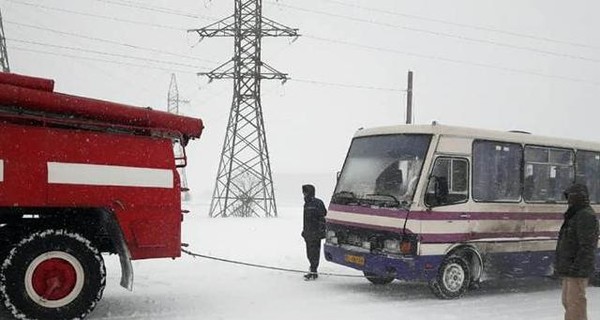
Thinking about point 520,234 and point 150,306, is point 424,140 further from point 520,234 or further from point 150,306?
point 150,306

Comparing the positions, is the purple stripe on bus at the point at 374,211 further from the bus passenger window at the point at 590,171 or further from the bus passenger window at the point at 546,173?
the bus passenger window at the point at 590,171

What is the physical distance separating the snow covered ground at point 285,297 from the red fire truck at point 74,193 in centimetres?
93

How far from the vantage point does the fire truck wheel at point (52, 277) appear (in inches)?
275

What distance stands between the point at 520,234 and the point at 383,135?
3.07 m

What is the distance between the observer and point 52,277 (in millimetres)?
7254

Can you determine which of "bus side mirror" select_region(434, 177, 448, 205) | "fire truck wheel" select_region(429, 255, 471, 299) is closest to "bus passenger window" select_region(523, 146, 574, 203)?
"fire truck wheel" select_region(429, 255, 471, 299)

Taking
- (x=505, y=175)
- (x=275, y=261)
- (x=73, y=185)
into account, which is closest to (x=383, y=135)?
(x=505, y=175)

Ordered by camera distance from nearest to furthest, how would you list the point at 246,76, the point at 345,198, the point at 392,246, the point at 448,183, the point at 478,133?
the point at 392,246, the point at 448,183, the point at 478,133, the point at 345,198, the point at 246,76

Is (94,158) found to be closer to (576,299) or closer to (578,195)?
(578,195)

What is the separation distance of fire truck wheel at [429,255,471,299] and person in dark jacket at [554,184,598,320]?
7.85 feet

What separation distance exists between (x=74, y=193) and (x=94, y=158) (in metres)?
0.49

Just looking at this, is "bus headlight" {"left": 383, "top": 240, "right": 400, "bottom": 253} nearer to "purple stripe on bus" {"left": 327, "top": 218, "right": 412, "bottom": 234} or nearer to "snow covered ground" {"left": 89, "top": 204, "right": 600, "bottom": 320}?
"purple stripe on bus" {"left": 327, "top": 218, "right": 412, "bottom": 234}

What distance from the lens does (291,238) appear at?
1764cm

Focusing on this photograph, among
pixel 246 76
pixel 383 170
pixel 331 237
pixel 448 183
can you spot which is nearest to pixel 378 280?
pixel 331 237
